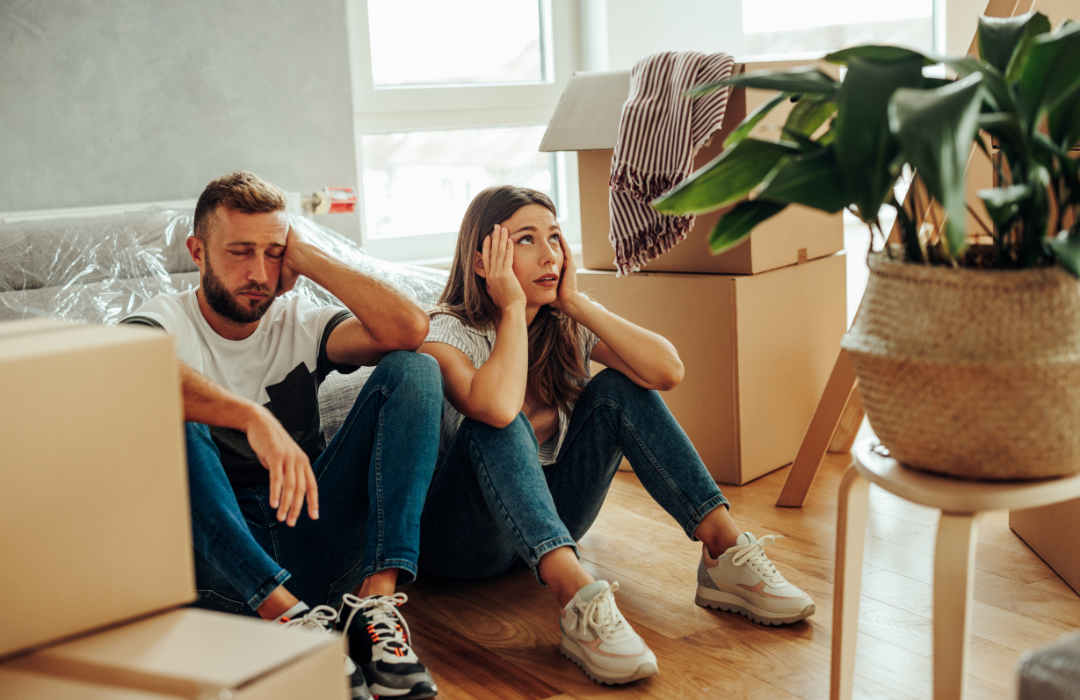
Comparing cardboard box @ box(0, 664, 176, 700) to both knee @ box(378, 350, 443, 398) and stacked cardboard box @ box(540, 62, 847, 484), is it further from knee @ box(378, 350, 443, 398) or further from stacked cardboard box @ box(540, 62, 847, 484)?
stacked cardboard box @ box(540, 62, 847, 484)

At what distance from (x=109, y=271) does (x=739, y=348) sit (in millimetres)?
1361

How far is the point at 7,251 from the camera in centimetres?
197

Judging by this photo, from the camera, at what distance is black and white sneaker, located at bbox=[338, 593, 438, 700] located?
1262 millimetres

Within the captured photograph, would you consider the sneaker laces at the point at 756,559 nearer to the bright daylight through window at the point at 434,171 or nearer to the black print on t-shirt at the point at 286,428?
the black print on t-shirt at the point at 286,428

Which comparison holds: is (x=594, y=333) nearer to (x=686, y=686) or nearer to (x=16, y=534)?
(x=686, y=686)

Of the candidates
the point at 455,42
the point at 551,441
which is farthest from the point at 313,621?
the point at 455,42

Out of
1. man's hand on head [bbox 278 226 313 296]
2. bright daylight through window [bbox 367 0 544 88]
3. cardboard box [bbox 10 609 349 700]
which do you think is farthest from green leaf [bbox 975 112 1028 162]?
bright daylight through window [bbox 367 0 544 88]

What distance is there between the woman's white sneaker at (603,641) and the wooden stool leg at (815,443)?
30.2 inches

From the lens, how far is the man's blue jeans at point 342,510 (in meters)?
1.24

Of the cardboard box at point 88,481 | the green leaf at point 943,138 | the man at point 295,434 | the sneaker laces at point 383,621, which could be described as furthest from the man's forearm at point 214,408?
the green leaf at point 943,138

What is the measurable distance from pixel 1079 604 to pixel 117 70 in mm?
2385

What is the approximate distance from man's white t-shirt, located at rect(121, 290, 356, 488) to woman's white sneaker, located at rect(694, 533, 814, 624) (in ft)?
2.23

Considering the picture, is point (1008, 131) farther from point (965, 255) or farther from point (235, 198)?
point (235, 198)

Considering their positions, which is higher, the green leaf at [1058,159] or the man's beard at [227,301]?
the green leaf at [1058,159]
